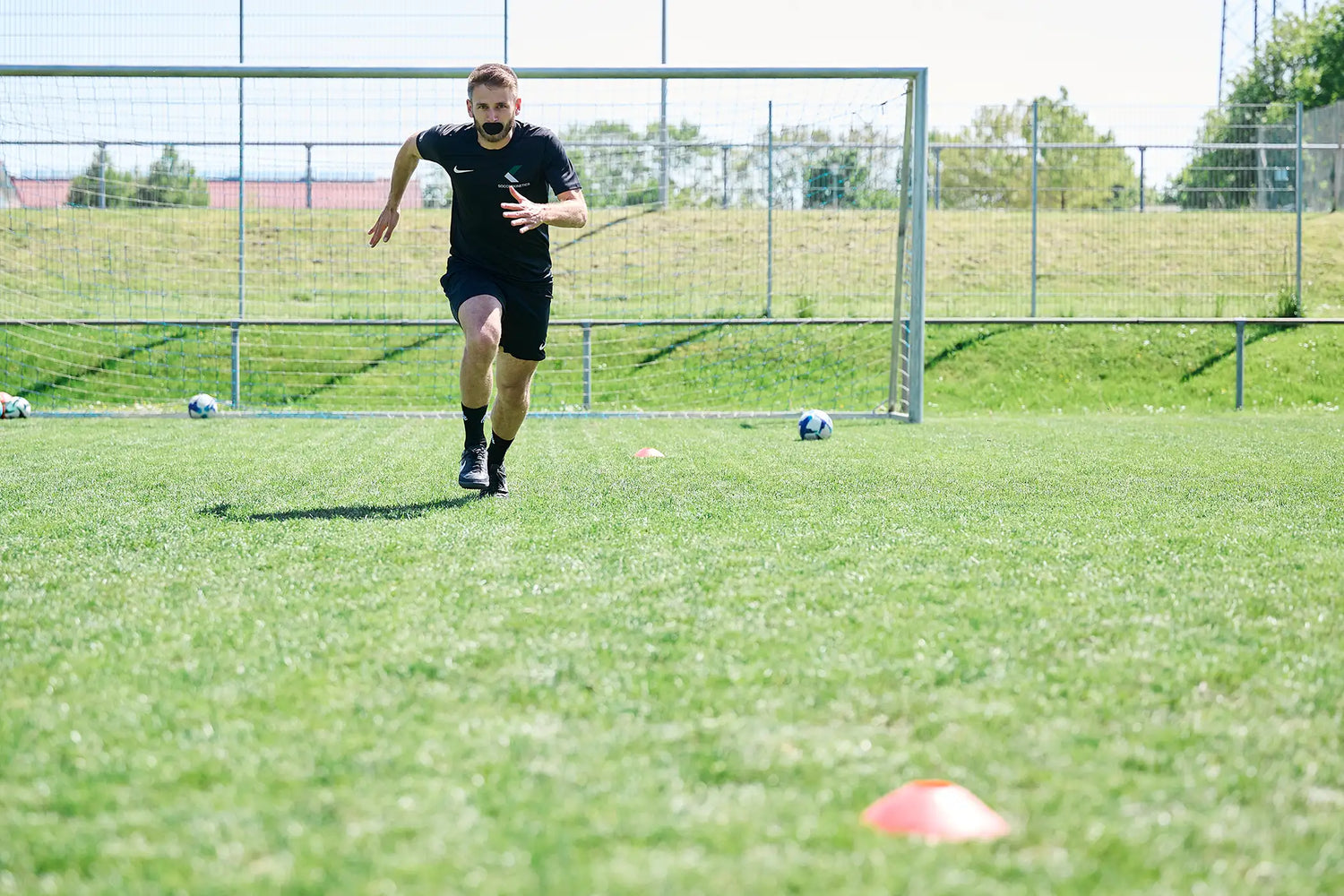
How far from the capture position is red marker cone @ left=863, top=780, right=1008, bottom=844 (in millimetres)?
1774

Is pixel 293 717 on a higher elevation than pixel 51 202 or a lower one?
lower

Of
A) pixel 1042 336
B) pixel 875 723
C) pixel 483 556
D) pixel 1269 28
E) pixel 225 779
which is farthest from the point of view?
pixel 1269 28

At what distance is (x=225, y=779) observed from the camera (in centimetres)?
199

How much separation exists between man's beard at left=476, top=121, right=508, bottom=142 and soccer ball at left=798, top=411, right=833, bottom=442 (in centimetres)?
445

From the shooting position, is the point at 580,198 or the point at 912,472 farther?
the point at 912,472

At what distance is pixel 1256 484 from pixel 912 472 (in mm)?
1710

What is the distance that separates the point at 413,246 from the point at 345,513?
11.1 meters

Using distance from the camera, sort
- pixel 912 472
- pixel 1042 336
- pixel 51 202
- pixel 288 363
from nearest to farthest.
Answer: pixel 912 472 < pixel 51 202 < pixel 288 363 < pixel 1042 336

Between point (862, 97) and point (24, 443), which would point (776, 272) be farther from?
point (24, 443)

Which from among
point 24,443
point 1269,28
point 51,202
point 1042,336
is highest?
point 1269,28

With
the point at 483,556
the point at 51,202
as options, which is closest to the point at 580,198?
the point at 483,556

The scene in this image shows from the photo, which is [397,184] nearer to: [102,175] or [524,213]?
[524,213]

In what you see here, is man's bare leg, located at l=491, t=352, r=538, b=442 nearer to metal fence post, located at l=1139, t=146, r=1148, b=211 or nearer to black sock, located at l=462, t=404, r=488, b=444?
black sock, located at l=462, t=404, r=488, b=444

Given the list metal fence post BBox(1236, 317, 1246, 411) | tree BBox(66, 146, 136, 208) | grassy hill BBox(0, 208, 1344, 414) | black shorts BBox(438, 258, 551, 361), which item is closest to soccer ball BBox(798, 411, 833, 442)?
black shorts BBox(438, 258, 551, 361)
